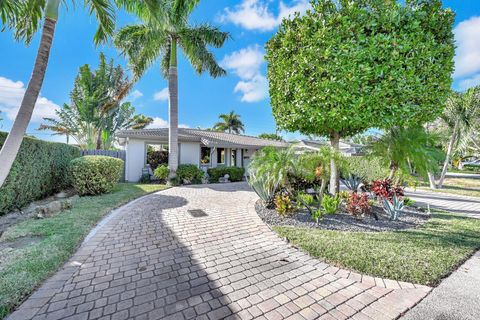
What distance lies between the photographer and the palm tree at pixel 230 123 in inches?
1791

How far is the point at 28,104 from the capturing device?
447 centimetres

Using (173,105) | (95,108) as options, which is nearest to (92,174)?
(173,105)

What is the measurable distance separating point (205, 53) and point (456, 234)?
14207 millimetres

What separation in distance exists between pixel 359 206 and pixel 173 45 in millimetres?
13720

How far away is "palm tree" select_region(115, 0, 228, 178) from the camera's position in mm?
→ 12055

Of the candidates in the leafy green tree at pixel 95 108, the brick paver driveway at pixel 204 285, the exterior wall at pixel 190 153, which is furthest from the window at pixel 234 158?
the brick paver driveway at pixel 204 285

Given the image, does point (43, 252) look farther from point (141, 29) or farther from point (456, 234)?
point (141, 29)

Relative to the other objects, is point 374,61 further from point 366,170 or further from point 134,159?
point 134,159

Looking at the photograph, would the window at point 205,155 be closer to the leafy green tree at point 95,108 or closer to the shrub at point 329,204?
A: the leafy green tree at point 95,108

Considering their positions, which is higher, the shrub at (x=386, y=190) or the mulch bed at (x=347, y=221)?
the shrub at (x=386, y=190)

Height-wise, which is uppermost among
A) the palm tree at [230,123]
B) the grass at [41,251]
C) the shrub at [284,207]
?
the palm tree at [230,123]

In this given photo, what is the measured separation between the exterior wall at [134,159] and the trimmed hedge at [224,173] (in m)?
4.98

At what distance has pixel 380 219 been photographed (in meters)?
6.67

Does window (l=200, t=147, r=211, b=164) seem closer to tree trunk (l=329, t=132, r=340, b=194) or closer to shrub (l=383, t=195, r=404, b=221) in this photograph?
tree trunk (l=329, t=132, r=340, b=194)
